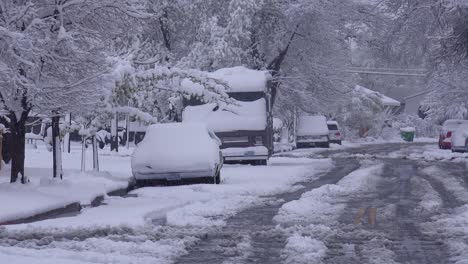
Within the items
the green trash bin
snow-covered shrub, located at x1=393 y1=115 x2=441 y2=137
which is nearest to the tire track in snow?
the green trash bin

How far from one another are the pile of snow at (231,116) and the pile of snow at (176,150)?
6664 millimetres

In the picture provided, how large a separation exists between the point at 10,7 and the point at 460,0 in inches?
540

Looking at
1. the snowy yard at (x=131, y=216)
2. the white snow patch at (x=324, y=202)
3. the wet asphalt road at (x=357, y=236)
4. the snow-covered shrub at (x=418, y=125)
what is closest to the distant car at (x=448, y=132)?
the white snow patch at (x=324, y=202)

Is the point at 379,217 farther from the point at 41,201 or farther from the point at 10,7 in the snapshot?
the point at 10,7

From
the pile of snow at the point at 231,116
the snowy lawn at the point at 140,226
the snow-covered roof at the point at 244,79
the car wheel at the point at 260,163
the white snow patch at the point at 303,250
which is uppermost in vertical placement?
the snow-covered roof at the point at 244,79

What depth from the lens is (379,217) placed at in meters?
12.4

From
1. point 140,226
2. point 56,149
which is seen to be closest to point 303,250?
point 140,226

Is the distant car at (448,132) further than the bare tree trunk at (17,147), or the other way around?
the distant car at (448,132)

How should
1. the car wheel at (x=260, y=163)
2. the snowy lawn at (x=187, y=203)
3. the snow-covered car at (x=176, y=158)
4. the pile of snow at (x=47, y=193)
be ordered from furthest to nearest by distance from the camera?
the car wheel at (x=260, y=163), the snow-covered car at (x=176, y=158), the pile of snow at (x=47, y=193), the snowy lawn at (x=187, y=203)

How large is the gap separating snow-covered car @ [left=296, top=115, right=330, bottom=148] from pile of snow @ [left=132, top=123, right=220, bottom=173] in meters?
26.5

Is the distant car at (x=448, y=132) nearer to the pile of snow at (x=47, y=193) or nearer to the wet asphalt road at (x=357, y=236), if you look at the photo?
the wet asphalt road at (x=357, y=236)

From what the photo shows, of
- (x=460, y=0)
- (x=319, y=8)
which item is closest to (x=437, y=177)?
(x=460, y=0)

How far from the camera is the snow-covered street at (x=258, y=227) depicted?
338 inches

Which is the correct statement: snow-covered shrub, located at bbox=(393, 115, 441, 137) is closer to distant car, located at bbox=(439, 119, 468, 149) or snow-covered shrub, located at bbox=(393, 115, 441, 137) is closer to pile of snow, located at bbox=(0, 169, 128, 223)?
distant car, located at bbox=(439, 119, 468, 149)
